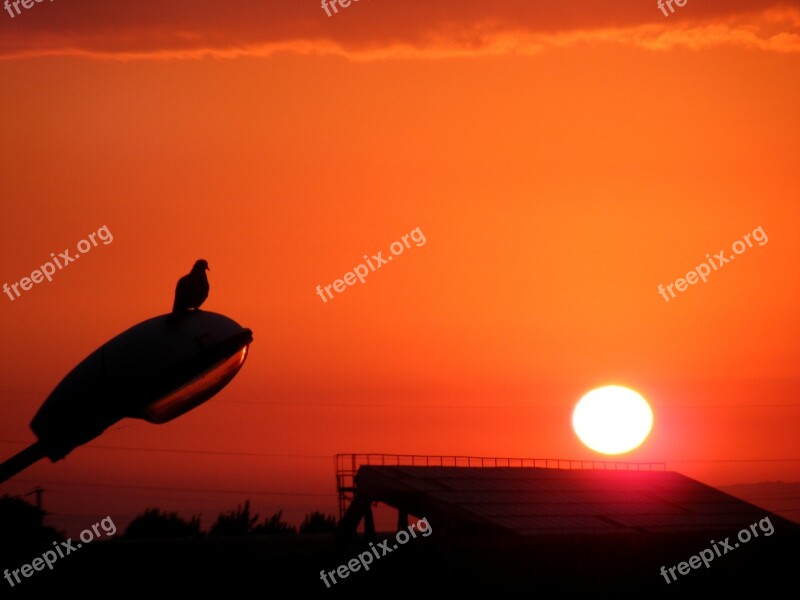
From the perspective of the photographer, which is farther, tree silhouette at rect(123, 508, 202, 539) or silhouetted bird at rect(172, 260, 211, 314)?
Answer: tree silhouette at rect(123, 508, 202, 539)

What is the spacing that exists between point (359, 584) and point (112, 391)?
23127 millimetres

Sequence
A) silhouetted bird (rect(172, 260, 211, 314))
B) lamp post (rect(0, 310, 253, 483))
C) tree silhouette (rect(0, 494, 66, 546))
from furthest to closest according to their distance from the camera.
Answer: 1. tree silhouette (rect(0, 494, 66, 546))
2. silhouetted bird (rect(172, 260, 211, 314))
3. lamp post (rect(0, 310, 253, 483))

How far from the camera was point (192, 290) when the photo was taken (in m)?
4.27

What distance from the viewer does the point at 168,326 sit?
4.09 m

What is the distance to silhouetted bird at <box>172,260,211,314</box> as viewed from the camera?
13.8 feet

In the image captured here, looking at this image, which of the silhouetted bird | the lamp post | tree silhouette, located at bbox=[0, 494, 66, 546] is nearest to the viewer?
the lamp post

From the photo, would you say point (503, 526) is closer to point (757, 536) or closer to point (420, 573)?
point (420, 573)

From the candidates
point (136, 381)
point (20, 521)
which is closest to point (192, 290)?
point (136, 381)

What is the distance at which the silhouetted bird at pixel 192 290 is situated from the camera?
13.8ft

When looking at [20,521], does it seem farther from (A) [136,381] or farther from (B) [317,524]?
(A) [136,381]

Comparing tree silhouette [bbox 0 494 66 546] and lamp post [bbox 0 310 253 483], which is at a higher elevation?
tree silhouette [bbox 0 494 66 546]

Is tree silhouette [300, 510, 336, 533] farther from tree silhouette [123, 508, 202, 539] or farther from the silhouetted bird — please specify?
the silhouetted bird

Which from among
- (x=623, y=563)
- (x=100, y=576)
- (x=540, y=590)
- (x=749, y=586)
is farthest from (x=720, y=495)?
(x=100, y=576)

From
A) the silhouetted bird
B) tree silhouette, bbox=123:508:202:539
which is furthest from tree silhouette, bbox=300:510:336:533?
the silhouetted bird
